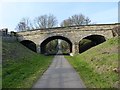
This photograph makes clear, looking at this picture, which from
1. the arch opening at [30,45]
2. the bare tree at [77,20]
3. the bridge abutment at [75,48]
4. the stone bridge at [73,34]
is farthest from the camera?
the bare tree at [77,20]

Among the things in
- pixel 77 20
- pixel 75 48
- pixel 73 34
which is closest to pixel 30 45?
pixel 73 34

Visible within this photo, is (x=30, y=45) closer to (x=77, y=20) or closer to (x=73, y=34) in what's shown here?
(x=73, y=34)

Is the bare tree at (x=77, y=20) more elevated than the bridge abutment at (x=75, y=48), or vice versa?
the bare tree at (x=77, y=20)

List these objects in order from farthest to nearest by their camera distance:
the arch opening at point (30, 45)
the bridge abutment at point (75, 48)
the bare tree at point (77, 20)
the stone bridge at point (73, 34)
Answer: the bare tree at point (77, 20) → the arch opening at point (30, 45) → the bridge abutment at point (75, 48) → the stone bridge at point (73, 34)

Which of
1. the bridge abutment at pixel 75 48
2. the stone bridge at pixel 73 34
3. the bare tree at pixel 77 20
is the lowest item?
the bridge abutment at pixel 75 48

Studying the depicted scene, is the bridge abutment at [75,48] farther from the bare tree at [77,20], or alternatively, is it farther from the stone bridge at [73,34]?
the bare tree at [77,20]

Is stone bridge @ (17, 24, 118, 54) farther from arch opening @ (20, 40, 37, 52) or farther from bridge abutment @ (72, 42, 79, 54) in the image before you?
arch opening @ (20, 40, 37, 52)

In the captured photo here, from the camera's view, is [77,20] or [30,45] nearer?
[30,45]

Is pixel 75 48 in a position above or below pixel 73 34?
below

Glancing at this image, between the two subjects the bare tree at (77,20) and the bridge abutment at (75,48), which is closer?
the bridge abutment at (75,48)

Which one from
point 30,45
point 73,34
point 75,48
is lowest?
point 75,48

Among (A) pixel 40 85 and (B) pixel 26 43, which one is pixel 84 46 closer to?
(B) pixel 26 43

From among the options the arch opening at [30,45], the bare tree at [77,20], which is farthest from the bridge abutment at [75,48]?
the bare tree at [77,20]

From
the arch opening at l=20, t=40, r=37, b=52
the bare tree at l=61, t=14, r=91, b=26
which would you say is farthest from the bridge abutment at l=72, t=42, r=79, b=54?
the bare tree at l=61, t=14, r=91, b=26
